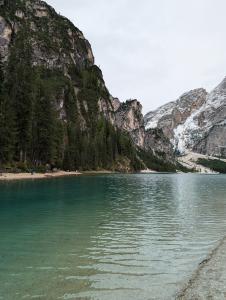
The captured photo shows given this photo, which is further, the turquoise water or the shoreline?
the turquoise water

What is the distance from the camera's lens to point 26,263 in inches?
680

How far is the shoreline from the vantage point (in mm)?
12821

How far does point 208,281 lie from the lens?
Result: 1430cm

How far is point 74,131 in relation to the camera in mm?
170750

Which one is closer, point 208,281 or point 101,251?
point 208,281

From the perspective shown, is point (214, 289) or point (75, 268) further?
point (75, 268)

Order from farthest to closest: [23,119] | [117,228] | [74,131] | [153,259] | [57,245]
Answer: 1. [74,131]
2. [23,119]
3. [117,228]
4. [57,245]
5. [153,259]

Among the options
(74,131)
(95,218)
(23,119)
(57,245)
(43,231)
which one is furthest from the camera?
(74,131)

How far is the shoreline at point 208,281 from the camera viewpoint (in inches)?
505

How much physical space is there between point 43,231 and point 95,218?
710cm

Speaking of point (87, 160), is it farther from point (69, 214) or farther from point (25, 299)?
point (25, 299)

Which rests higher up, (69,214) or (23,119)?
(23,119)

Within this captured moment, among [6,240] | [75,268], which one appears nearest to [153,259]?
[75,268]

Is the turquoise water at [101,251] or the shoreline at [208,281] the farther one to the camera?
the turquoise water at [101,251]
